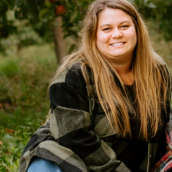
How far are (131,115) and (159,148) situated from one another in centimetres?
41

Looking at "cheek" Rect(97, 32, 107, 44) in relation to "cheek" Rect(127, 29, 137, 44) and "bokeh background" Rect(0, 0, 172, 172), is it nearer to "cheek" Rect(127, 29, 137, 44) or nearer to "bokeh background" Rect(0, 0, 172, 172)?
"cheek" Rect(127, 29, 137, 44)

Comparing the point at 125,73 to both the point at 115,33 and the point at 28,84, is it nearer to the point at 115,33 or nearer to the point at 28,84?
the point at 115,33

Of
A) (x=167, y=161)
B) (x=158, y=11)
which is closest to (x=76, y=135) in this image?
(x=167, y=161)

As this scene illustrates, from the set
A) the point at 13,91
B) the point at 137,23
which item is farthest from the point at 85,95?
the point at 13,91

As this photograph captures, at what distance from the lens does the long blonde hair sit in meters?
1.63

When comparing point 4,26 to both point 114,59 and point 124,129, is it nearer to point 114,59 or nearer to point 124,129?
point 114,59

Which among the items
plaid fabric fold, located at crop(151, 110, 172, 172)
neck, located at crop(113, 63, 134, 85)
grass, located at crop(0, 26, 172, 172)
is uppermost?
neck, located at crop(113, 63, 134, 85)

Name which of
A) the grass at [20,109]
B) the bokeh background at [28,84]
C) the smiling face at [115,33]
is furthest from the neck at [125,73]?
the grass at [20,109]

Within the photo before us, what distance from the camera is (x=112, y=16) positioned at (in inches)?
64.4

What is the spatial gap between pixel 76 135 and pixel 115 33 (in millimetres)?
677

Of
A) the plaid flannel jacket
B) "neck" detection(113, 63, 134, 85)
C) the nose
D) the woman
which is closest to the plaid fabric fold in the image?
the woman

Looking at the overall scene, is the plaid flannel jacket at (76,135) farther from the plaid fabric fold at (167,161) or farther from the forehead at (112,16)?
the forehead at (112,16)

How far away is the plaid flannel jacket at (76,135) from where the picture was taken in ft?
4.95

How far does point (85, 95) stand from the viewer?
161cm
